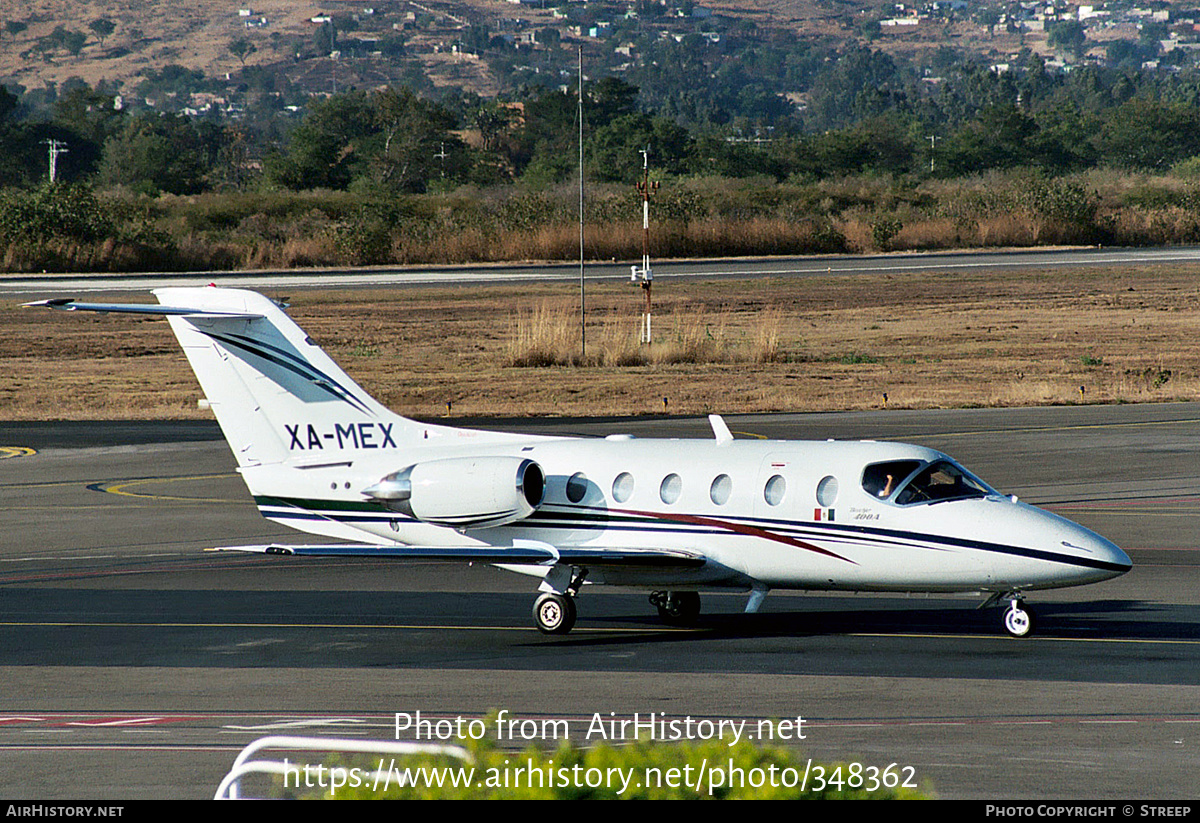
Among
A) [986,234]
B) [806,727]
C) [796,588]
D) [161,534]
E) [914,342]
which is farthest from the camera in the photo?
[986,234]

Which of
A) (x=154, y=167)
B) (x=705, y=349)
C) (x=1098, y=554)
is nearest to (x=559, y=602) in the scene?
(x=1098, y=554)

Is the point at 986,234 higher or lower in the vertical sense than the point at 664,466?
lower

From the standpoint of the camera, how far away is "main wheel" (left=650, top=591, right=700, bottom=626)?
71.2 ft

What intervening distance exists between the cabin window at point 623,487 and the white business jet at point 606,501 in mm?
20

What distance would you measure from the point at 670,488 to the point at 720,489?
74cm

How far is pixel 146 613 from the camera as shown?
22.8m

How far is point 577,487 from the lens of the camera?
2112cm

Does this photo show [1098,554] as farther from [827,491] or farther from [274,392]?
[274,392]

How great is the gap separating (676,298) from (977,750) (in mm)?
64852

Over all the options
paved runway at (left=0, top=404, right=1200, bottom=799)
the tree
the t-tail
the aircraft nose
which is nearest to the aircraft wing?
paved runway at (left=0, top=404, right=1200, bottom=799)

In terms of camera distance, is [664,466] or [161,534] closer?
[664,466]
